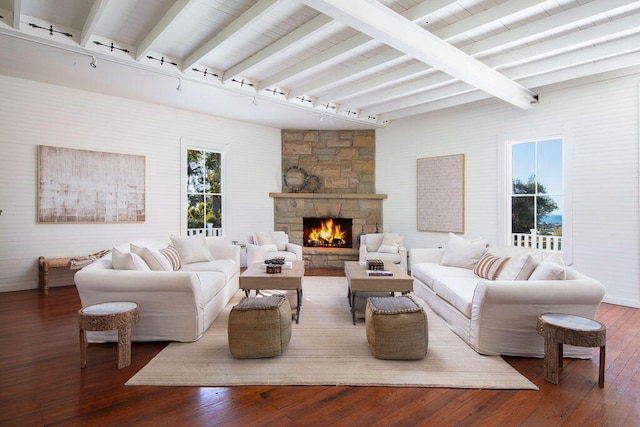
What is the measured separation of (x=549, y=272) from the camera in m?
3.10

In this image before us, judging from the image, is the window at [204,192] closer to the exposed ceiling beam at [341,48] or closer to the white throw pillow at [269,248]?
the white throw pillow at [269,248]

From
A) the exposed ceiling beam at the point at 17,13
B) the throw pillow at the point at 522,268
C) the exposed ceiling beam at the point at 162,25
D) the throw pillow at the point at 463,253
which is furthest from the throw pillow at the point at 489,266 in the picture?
the exposed ceiling beam at the point at 17,13

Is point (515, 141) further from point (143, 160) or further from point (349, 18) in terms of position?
point (143, 160)

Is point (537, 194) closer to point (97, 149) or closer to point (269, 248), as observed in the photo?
point (269, 248)

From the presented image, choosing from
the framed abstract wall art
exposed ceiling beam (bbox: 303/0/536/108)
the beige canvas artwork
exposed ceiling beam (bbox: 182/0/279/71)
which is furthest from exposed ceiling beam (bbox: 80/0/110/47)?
the framed abstract wall art

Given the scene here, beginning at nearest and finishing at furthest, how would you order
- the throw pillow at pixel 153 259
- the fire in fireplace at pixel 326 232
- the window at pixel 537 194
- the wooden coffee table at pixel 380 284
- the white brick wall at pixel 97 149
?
the throw pillow at pixel 153 259 < the wooden coffee table at pixel 380 284 < the white brick wall at pixel 97 149 < the window at pixel 537 194 < the fire in fireplace at pixel 326 232

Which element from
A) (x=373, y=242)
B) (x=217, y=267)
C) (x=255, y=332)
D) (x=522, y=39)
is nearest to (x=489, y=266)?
(x=522, y=39)

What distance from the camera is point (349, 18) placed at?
3082 millimetres

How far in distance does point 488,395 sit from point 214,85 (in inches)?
191

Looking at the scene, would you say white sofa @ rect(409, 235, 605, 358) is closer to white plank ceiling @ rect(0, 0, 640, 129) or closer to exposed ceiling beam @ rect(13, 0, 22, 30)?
white plank ceiling @ rect(0, 0, 640, 129)

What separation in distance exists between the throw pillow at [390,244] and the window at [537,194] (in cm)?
188

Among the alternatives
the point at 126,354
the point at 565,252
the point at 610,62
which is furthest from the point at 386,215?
the point at 126,354

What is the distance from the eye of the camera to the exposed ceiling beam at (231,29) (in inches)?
129

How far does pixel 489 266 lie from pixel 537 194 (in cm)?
246
